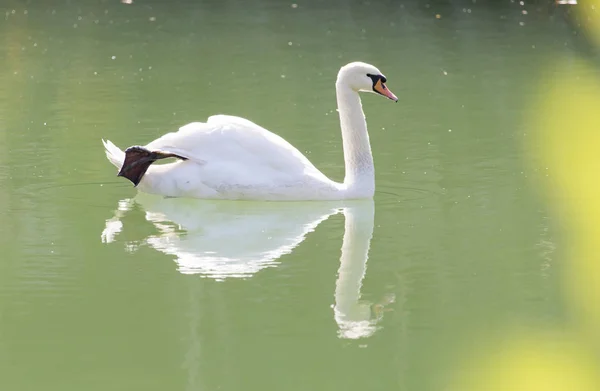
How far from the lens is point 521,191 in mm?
10000

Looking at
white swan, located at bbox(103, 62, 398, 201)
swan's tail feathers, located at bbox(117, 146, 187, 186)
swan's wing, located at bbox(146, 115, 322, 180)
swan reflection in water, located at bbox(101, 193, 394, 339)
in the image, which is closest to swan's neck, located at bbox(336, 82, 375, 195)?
white swan, located at bbox(103, 62, 398, 201)

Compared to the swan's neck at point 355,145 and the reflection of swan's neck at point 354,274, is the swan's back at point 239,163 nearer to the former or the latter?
the swan's neck at point 355,145

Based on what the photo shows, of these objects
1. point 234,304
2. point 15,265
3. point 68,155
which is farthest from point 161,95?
point 234,304

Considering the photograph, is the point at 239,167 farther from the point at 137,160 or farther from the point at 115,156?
the point at 115,156

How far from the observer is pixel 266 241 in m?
8.74

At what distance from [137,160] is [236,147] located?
68 centimetres

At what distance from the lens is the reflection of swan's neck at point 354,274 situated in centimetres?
693

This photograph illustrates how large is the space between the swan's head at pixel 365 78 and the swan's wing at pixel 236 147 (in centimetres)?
74

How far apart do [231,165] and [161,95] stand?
5.08 m

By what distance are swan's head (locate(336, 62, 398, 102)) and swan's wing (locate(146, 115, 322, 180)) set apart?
74 centimetres

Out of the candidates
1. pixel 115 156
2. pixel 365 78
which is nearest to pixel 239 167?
pixel 115 156

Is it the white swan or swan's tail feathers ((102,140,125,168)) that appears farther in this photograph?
swan's tail feathers ((102,140,125,168))

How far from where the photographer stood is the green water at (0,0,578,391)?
6395 millimetres

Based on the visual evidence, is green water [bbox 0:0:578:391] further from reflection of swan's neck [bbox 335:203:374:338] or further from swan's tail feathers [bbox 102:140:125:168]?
swan's tail feathers [bbox 102:140:125:168]
